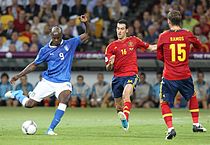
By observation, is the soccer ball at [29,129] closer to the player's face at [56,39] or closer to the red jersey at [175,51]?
the player's face at [56,39]

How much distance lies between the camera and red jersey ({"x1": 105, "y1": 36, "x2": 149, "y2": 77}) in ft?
51.3

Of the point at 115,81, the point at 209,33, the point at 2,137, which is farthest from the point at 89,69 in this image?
the point at 2,137

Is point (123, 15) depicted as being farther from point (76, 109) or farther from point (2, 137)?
point (2, 137)

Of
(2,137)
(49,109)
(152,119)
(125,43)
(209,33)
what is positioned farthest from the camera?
(209,33)

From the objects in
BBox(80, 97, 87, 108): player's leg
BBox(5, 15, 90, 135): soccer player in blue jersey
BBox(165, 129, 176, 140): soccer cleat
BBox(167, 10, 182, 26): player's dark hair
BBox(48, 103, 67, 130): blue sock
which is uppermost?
BBox(167, 10, 182, 26): player's dark hair

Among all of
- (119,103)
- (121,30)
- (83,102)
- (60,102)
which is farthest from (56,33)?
(83,102)

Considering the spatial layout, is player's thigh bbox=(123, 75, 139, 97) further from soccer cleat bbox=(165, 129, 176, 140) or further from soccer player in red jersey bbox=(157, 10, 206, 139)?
soccer cleat bbox=(165, 129, 176, 140)

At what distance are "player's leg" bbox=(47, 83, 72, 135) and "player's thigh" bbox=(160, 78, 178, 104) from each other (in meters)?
1.91

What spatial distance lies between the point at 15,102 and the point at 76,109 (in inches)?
104

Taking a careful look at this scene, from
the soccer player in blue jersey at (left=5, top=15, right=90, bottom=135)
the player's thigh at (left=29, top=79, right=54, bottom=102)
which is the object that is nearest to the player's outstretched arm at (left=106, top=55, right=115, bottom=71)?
the soccer player in blue jersey at (left=5, top=15, right=90, bottom=135)

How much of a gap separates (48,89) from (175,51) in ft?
9.12

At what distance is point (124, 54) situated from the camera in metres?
15.7

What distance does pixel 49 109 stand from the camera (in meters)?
23.0

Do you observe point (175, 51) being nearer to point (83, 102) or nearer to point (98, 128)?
point (98, 128)
